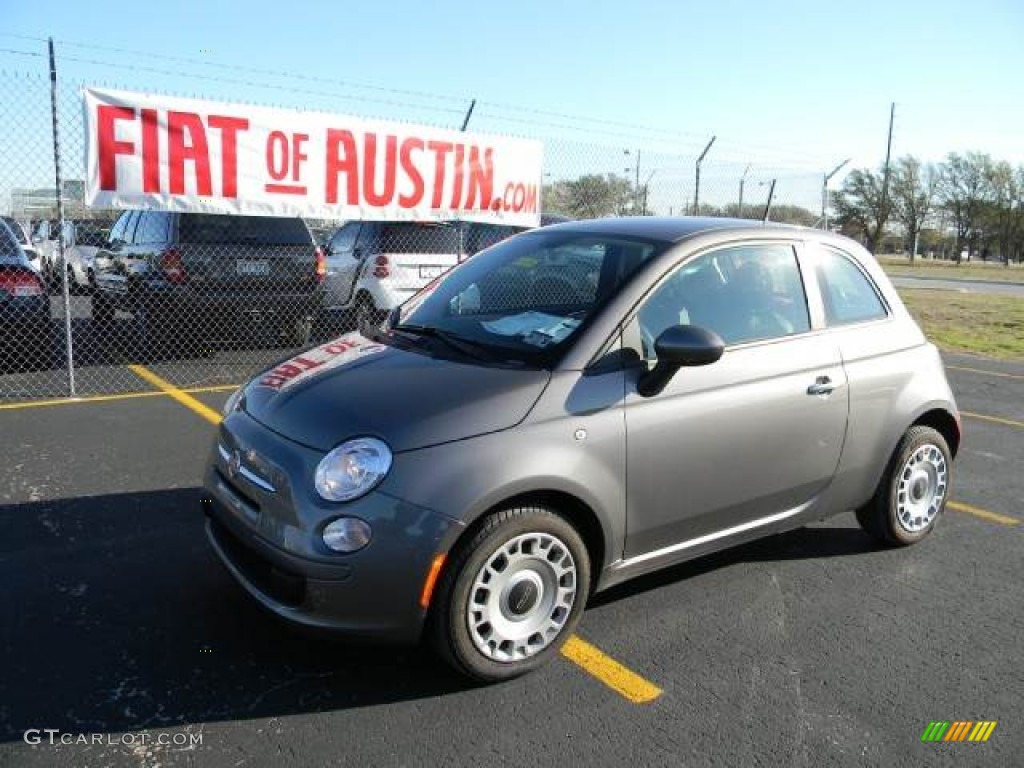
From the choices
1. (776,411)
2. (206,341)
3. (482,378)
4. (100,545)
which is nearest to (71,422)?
(100,545)

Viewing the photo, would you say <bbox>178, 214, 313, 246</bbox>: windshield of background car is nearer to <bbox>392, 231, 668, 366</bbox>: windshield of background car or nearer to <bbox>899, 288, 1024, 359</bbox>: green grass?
<bbox>392, 231, 668, 366</bbox>: windshield of background car

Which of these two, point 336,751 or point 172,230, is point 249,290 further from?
point 336,751

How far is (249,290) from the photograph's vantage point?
352 inches

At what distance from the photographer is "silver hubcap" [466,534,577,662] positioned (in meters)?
2.90

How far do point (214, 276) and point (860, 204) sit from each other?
247ft

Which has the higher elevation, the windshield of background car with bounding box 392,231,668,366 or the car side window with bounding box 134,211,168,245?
the car side window with bounding box 134,211,168,245

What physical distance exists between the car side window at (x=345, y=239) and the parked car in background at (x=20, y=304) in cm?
360

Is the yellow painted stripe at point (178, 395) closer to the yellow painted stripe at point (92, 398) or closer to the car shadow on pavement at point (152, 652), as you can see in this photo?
the yellow painted stripe at point (92, 398)

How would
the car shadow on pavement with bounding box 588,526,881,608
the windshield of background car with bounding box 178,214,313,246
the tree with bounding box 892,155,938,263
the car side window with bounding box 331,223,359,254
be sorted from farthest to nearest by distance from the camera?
the tree with bounding box 892,155,938,263 → the car side window with bounding box 331,223,359,254 → the windshield of background car with bounding box 178,214,313,246 → the car shadow on pavement with bounding box 588,526,881,608

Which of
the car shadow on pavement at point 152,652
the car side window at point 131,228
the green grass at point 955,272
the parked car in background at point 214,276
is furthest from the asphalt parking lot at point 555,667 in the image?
the green grass at point 955,272

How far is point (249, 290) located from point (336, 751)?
7114mm

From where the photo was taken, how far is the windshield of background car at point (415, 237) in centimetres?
989

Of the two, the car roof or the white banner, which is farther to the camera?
the white banner

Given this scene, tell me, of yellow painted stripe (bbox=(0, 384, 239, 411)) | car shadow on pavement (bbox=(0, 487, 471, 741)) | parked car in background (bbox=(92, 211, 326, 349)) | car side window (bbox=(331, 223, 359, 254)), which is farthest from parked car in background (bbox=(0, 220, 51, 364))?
car shadow on pavement (bbox=(0, 487, 471, 741))
